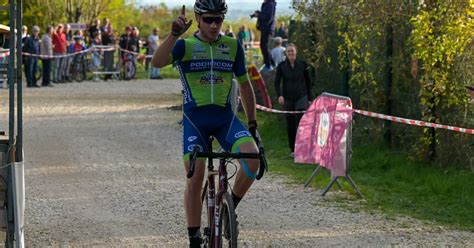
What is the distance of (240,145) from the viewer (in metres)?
8.09

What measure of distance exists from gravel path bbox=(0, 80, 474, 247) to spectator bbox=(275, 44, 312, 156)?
173 cm

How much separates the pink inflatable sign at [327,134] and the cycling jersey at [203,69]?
4.65 m

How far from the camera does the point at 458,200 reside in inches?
500

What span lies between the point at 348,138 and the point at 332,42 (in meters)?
5.82

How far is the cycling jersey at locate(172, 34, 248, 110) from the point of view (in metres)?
8.35

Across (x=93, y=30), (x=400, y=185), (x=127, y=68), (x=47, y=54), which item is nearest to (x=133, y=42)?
(x=127, y=68)

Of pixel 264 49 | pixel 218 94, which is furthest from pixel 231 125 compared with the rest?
pixel 264 49

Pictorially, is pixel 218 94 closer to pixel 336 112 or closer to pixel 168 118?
pixel 336 112

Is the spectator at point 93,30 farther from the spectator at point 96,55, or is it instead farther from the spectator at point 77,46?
the spectator at point 77,46

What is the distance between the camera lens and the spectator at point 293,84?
16.8 m

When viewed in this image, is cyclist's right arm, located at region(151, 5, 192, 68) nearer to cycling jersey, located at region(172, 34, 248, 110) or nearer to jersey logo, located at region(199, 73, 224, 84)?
cycling jersey, located at region(172, 34, 248, 110)

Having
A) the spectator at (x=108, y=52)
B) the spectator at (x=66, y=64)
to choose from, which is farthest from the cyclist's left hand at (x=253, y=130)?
the spectator at (x=108, y=52)

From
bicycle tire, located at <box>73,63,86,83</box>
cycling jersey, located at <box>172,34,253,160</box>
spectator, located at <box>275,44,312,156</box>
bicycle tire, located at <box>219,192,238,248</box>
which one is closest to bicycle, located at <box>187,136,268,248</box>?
bicycle tire, located at <box>219,192,238,248</box>

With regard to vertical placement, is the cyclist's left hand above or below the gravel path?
above
